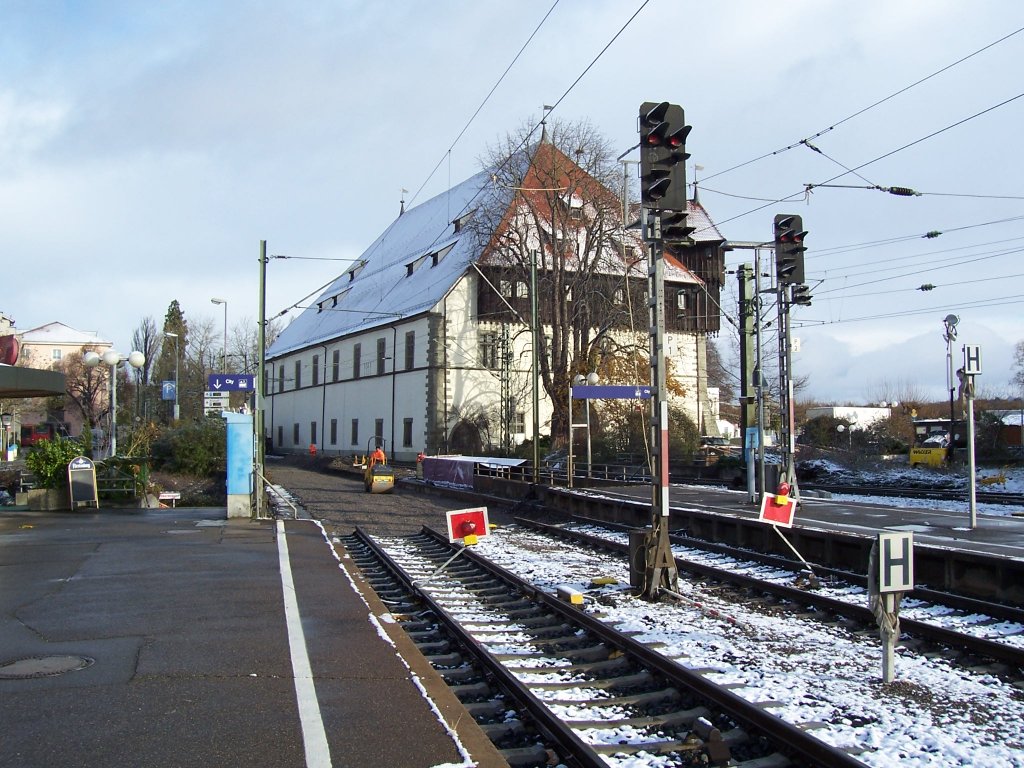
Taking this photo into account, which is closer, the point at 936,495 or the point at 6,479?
the point at 936,495

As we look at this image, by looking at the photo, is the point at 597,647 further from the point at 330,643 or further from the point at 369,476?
the point at 369,476

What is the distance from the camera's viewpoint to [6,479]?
42.5 m

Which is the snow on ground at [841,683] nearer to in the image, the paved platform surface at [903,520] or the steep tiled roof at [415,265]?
the paved platform surface at [903,520]

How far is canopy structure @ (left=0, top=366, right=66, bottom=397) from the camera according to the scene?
57.6ft

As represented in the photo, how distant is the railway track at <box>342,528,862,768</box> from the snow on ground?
42 centimetres

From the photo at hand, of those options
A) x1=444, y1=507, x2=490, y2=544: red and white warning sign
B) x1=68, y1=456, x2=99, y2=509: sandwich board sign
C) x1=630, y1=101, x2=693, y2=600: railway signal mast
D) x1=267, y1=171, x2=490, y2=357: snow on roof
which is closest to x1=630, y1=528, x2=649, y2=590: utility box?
x1=630, y1=101, x2=693, y2=600: railway signal mast

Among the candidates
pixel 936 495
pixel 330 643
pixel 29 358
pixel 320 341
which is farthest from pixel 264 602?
pixel 29 358

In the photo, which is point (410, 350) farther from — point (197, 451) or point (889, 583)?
point (889, 583)

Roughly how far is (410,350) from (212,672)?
5334 cm

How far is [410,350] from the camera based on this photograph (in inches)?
2360

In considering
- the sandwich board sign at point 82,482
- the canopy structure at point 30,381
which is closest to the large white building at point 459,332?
the sandwich board sign at point 82,482

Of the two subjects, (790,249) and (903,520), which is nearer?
(790,249)

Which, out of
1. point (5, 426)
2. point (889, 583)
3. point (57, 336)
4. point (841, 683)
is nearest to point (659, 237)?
point (889, 583)

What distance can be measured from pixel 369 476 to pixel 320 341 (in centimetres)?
4138
